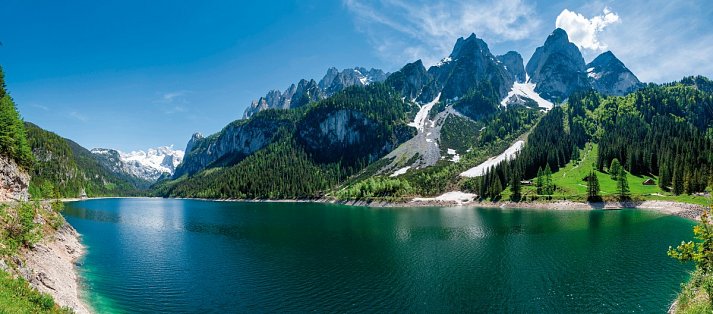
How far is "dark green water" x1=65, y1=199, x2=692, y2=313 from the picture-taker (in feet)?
127

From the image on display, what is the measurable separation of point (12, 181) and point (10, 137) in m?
11.5

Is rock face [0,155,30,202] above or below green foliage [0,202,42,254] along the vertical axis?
above

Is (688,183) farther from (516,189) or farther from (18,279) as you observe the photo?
(18,279)

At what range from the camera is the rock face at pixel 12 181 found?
199ft

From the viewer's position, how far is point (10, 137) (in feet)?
230

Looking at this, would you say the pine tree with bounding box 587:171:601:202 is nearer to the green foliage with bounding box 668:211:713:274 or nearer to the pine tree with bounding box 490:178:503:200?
the pine tree with bounding box 490:178:503:200

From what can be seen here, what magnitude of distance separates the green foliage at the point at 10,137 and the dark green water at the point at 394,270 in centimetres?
2179

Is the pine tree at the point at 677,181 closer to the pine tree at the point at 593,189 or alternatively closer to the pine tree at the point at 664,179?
the pine tree at the point at 664,179

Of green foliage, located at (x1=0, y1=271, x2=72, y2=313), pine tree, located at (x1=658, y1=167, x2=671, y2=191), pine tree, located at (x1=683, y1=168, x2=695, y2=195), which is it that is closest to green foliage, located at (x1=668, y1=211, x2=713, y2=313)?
green foliage, located at (x1=0, y1=271, x2=72, y2=313)

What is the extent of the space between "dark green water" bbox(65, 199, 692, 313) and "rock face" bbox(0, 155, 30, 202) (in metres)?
16.5

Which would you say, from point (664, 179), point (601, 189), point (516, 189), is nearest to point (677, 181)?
point (664, 179)

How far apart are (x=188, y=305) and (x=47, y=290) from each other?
13693 millimetres

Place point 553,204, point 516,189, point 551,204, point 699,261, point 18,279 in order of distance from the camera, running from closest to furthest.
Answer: point 699,261 → point 18,279 → point 553,204 → point 551,204 → point 516,189

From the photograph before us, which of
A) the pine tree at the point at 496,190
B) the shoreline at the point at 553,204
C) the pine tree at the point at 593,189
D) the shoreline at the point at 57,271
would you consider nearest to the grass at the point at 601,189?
the pine tree at the point at 593,189
